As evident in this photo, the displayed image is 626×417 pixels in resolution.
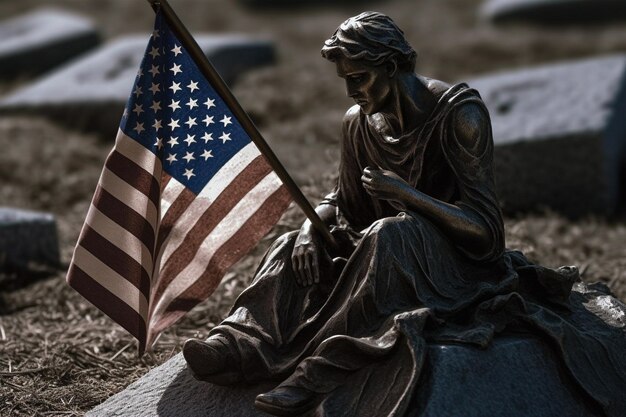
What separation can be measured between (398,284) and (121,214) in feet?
3.73

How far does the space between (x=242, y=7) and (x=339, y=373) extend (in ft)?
34.6

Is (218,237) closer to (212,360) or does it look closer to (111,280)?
(111,280)

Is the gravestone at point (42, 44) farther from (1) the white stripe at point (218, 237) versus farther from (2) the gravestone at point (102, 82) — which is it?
(1) the white stripe at point (218, 237)

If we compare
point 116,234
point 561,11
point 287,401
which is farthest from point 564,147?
point 561,11

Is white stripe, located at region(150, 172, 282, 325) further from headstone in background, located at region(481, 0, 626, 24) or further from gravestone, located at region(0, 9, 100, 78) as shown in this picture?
headstone in background, located at region(481, 0, 626, 24)

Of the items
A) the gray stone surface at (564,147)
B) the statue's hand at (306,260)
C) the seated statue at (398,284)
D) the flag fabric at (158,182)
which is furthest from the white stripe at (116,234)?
the gray stone surface at (564,147)

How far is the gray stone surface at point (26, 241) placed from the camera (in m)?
6.80

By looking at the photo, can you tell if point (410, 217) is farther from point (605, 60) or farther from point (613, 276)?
point (605, 60)

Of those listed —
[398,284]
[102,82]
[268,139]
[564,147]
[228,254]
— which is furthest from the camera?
[102,82]

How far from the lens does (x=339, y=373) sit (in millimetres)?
3926

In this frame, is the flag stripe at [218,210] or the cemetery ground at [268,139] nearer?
the flag stripe at [218,210]

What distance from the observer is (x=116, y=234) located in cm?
450

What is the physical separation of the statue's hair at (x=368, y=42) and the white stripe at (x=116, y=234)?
1.02 metres

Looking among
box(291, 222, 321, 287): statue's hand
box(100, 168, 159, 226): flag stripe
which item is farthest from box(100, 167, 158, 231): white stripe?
Result: box(291, 222, 321, 287): statue's hand
